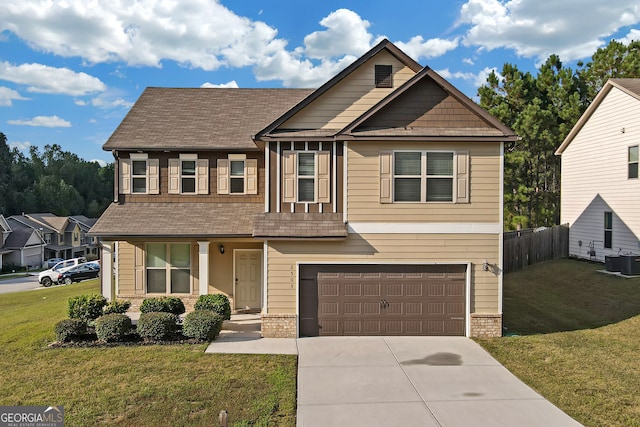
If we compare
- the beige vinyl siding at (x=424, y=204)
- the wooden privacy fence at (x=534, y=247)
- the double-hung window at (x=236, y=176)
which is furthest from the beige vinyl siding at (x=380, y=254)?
the wooden privacy fence at (x=534, y=247)

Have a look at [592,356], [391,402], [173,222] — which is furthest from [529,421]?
[173,222]

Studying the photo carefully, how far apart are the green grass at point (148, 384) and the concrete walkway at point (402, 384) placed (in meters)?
0.58

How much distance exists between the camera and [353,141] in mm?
11727

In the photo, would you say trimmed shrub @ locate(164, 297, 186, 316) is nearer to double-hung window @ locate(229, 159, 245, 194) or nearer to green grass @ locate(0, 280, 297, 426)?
green grass @ locate(0, 280, 297, 426)

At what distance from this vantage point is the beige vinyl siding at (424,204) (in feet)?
38.4

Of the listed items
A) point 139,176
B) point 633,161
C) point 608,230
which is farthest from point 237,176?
point 608,230

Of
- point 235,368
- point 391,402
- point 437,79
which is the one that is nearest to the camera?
point 391,402

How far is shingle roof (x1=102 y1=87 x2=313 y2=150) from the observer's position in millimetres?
14750

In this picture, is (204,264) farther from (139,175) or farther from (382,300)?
(382,300)

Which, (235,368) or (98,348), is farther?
(98,348)

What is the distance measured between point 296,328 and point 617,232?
16.2 m

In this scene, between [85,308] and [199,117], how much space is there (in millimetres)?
7980

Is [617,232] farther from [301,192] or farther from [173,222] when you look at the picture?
[173,222]

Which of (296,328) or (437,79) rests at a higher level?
(437,79)
